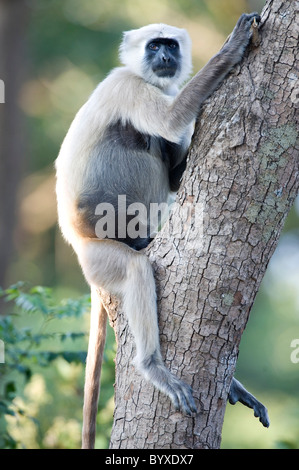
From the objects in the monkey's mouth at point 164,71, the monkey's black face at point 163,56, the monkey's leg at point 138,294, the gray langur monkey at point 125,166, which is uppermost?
the monkey's black face at point 163,56

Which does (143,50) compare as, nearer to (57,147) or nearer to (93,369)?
(93,369)

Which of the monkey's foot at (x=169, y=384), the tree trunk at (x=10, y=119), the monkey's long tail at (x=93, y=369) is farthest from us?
the tree trunk at (x=10, y=119)

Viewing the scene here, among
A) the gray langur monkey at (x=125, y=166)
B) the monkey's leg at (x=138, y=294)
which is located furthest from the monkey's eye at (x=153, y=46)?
the monkey's leg at (x=138, y=294)

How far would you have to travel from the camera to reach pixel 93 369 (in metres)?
4.40

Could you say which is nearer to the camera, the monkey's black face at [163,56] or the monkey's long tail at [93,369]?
the monkey's long tail at [93,369]

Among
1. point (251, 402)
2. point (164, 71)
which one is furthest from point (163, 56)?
point (251, 402)

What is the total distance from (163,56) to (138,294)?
6.19ft

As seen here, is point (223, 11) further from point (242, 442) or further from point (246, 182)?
point (246, 182)

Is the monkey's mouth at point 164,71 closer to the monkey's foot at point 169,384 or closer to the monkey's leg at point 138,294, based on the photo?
the monkey's leg at point 138,294

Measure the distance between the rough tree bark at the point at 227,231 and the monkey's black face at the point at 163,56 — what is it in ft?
3.43

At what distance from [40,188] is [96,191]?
927cm

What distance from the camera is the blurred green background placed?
10289 mm

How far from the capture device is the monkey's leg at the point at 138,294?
3611mm

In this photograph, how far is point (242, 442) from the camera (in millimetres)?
8922
